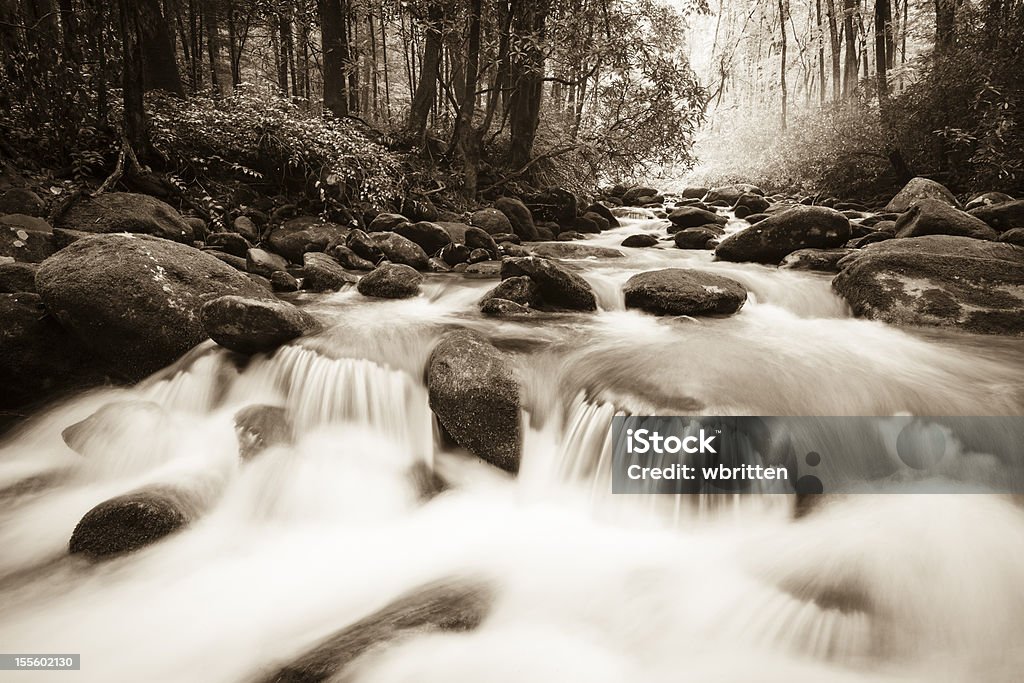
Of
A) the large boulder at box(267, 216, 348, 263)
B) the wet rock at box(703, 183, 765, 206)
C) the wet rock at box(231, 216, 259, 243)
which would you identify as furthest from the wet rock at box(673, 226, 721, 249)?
the wet rock at box(703, 183, 765, 206)

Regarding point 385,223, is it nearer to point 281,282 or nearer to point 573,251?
point 281,282

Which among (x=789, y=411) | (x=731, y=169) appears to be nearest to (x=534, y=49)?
(x=789, y=411)

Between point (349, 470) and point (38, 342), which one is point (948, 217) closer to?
point (349, 470)

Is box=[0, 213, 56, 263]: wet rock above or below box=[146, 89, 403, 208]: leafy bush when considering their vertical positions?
below

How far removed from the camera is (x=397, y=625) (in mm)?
2572

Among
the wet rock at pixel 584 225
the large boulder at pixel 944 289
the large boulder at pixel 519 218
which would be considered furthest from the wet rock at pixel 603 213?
the large boulder at pixel 944 289

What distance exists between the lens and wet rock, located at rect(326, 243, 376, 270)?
7641mm

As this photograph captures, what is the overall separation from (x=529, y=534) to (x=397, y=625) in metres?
0.95

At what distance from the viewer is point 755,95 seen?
3581 centimetres

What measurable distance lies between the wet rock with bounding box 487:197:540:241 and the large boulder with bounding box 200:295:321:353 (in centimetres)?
658

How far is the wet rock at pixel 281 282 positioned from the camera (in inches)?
257

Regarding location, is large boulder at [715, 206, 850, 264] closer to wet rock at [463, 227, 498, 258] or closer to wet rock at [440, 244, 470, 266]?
wet rock at [463, 227, 498, 258]

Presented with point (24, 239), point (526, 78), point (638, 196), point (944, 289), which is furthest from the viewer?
point (638, 196)

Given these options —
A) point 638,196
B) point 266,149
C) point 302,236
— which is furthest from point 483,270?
point 638,196
